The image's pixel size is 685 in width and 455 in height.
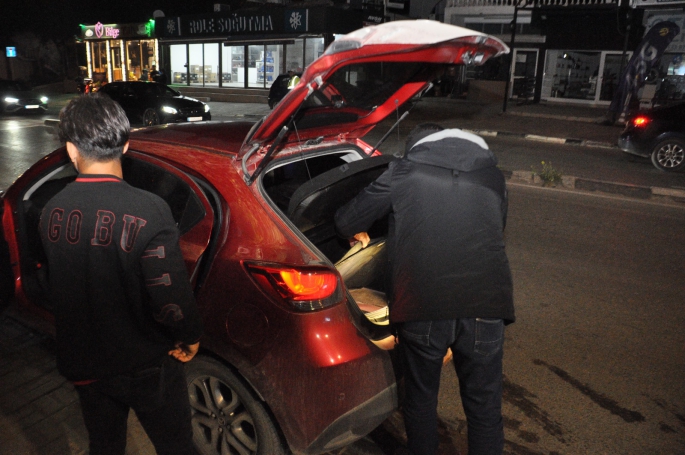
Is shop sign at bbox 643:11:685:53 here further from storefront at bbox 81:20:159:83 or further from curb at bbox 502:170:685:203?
storefront at bbox 81:20:159:83

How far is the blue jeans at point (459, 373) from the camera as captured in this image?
221 cm

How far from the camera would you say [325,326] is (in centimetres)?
219

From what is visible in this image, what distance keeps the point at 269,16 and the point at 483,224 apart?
25.7 metres

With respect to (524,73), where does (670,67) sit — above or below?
above

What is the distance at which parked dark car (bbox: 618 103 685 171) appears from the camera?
32.6 feet

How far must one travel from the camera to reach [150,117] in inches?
669

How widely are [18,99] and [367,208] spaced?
70.3 ft

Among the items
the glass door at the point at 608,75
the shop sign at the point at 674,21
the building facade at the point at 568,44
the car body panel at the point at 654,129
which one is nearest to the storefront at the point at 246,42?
the building facade at the point at 568,44

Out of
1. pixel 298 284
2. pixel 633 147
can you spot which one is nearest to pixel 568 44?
pixel 633 147

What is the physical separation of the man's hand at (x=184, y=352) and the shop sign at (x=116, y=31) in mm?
32638

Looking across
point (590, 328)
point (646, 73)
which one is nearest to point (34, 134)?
point (590, 328)

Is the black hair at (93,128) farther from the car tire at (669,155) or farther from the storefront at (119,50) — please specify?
the storefront at (119,50)

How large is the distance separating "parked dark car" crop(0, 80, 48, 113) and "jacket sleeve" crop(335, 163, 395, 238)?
21.1m

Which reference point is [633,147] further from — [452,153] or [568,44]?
[568,44]
